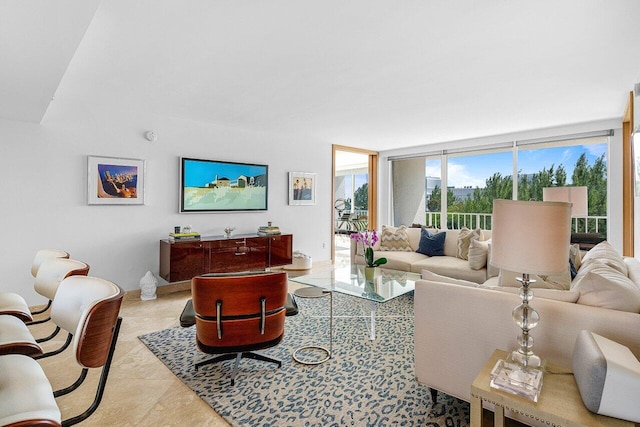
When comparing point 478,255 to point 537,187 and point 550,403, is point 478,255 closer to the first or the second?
point 537,187

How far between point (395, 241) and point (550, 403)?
4033 millimetres

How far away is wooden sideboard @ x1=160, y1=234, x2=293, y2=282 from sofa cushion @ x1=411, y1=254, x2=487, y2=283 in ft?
6.64

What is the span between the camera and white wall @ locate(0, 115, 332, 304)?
11.7ft

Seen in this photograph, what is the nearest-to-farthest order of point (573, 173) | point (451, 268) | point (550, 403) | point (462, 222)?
point (550, 403) → point (451, 268) → point (573, 173) → point (462, 222)

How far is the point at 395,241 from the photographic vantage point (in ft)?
17.2

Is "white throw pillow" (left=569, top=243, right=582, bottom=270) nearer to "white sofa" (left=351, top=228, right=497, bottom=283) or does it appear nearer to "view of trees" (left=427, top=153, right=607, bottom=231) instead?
"white sofa" (left=351, top=228, right=497, bottom=283)

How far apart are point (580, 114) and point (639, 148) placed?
181 cm

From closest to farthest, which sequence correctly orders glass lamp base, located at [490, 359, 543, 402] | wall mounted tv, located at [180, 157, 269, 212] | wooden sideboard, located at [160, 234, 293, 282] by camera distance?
glass lamp base, located at [490, 359, 543, 402], wooden sideboard, located at [160, 234, 293, 282], wall mounted tv, located at [180, 157, 269, 212]

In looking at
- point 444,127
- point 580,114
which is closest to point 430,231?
point 444,127

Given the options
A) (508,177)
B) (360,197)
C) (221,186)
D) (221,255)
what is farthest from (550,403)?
(360,197)

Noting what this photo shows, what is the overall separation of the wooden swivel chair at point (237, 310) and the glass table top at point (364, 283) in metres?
0.84

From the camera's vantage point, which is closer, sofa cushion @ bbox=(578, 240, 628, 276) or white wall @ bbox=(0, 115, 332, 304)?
sofa cushion @ bbox=(578, 240, 628, 276)

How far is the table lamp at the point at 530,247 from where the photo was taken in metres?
1.39

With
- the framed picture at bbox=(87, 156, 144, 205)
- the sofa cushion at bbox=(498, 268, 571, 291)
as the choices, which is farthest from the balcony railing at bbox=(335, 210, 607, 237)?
the framed picture at bbox=(87, 156, 144, 205)
